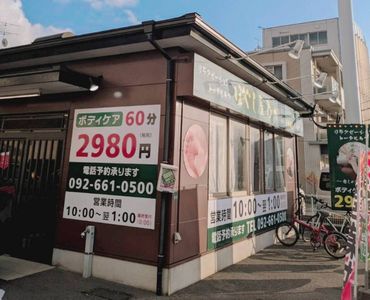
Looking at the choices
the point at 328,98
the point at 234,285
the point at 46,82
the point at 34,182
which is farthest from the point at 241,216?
the point at 328,98

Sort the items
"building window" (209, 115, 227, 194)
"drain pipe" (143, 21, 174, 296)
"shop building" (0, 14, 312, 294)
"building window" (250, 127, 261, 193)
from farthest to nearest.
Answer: "building window" (250, 127, 261, 193)
"building window" (209, 115, 227, 194)
"shop building" (0, 14, 312, 294)
"drain pipe" (143, 21, 174, 296)

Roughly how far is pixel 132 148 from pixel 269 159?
4796 mm

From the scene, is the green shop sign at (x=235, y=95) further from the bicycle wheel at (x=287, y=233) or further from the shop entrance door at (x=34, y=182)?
the shop entrance door at (x=34, y=182)

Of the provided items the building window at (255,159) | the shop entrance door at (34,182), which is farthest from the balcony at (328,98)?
the shop entrance door at (34,182)

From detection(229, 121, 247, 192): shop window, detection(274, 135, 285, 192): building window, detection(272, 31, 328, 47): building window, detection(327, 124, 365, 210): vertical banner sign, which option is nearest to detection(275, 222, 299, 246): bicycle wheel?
detection(274, 135, 285, 192): building window

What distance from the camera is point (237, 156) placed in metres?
7.40

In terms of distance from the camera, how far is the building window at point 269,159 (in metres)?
8.79

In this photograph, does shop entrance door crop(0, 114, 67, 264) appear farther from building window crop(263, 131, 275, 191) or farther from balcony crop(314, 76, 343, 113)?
balcony crop(314, 76, 343, 113)

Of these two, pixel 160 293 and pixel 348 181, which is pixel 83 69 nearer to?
pixel 160 293

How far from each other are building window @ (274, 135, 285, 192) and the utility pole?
11.7ft

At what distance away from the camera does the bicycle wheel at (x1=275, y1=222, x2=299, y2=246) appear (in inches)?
342

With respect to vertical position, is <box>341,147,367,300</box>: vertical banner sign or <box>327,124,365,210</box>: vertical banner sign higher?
<box>327,124,365,210</box>: vertical banner sign

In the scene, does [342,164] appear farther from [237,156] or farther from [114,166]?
[114,166]

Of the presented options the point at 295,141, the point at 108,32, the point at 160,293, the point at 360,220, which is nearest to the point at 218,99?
the point at 108,32
